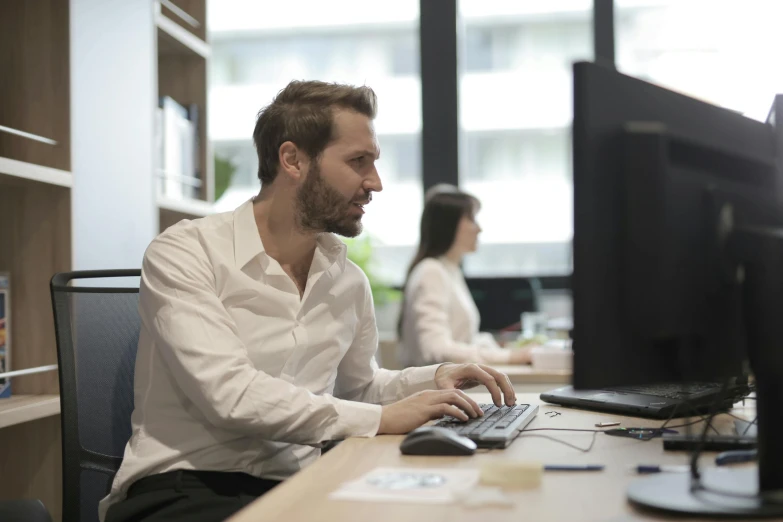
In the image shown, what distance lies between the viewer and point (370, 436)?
134cm

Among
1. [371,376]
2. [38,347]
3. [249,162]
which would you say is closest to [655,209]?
[371,376]

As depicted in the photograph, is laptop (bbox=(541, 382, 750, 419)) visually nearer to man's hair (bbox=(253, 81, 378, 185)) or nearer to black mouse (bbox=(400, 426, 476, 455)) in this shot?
black mouse (bbox=(400, 426, 476, 455))

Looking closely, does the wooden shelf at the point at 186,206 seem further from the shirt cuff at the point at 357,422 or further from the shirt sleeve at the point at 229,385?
the shirt cuff at the point at 357,422

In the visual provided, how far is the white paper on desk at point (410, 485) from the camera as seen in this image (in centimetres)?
93

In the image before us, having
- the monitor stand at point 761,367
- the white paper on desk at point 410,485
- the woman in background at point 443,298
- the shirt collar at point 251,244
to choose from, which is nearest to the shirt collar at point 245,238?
the shirt collar at point 251,244

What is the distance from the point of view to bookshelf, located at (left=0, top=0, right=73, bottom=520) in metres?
1.94

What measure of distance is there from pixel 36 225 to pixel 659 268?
1.52 metres

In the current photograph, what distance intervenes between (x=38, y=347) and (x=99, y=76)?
706 mm

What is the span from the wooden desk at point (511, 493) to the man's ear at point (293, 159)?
2.27 feet

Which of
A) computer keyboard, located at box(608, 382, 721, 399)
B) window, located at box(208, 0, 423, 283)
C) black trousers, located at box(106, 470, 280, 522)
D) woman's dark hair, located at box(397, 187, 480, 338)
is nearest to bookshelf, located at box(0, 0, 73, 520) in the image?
black trousers, located at box(106, 470, 280, 522)

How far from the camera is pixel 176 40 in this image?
8.75 ft

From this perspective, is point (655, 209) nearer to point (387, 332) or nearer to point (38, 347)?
point (38, 347)

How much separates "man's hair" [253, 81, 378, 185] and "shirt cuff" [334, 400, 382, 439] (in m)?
0.64

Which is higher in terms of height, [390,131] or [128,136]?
[390,131]
